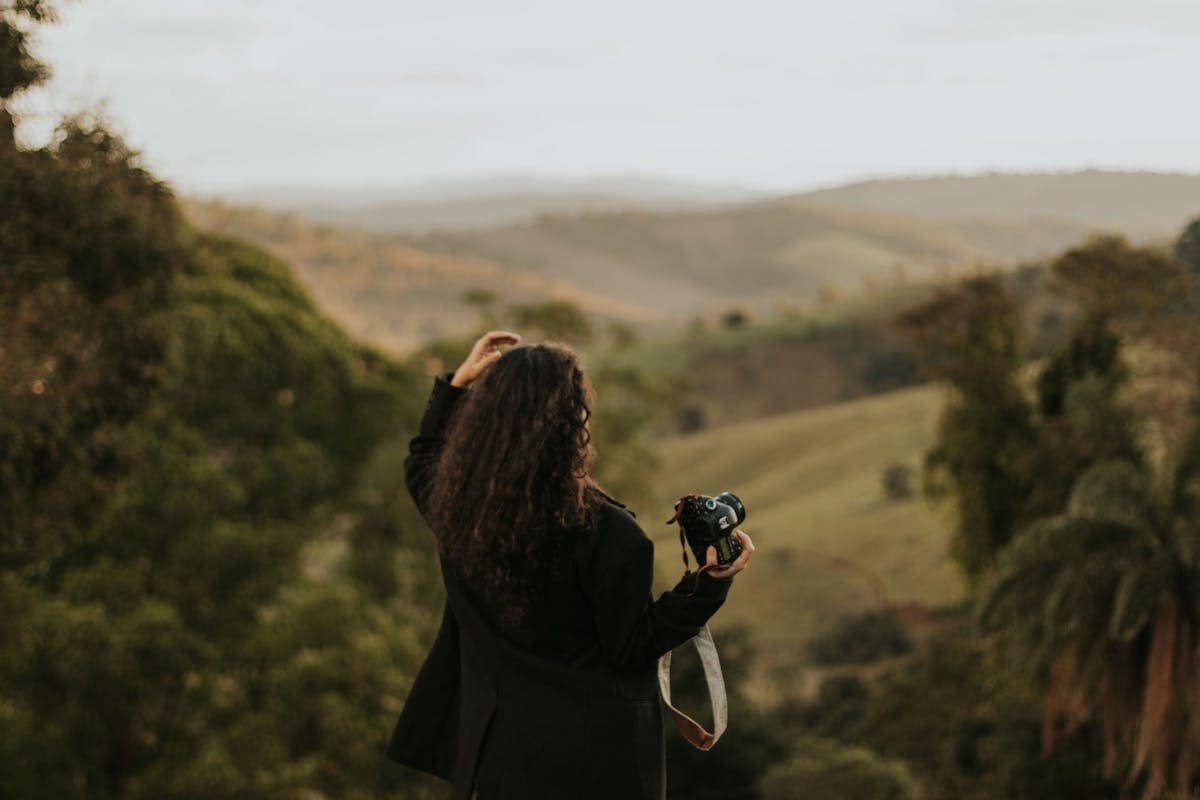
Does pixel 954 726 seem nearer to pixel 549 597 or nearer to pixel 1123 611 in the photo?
pixel 1123 611

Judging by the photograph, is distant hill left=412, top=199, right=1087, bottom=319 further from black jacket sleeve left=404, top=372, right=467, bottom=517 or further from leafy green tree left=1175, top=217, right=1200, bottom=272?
black jacket sleeve left=404, top=372, right=467, bottom=517

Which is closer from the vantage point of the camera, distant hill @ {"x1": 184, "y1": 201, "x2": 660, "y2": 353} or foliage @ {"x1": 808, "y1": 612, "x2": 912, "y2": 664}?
foliage @ {"x1": 808, "y1": 612, "x2": 912, "y2": 664}

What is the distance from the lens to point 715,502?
9.25ft

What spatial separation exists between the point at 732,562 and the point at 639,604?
8.8 inches

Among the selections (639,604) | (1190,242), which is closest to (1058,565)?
(1190,242)

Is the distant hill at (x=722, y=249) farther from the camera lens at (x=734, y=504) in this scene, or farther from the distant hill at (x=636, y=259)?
the camera lens at (x=734, y=504)

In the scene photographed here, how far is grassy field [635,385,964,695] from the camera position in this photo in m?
40.1

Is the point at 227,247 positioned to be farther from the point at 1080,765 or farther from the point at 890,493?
the point at 890,493

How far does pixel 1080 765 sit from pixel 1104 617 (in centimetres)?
359

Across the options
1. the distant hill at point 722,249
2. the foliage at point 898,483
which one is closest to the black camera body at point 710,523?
the foliage at point 898,483

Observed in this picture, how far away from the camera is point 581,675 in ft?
9.33

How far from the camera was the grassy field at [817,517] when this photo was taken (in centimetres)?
4006

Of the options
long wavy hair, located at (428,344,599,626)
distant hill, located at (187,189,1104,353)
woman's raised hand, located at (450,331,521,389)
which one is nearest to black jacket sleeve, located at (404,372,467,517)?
woman's raised hand, located at (450,331,521,389)

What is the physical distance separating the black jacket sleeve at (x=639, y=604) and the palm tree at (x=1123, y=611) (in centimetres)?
1128
